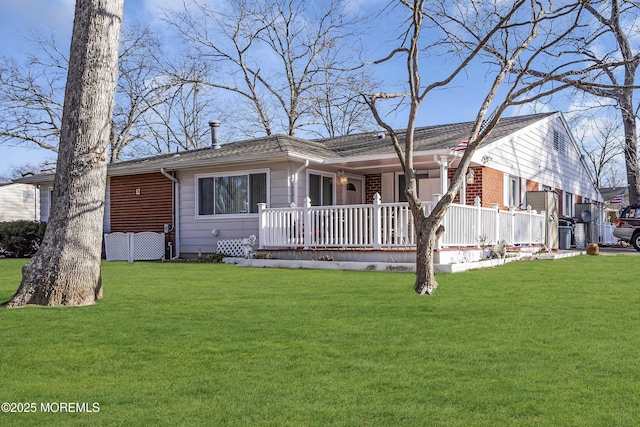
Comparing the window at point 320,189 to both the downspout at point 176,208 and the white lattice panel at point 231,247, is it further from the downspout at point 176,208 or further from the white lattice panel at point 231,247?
the downspout at point 176,208

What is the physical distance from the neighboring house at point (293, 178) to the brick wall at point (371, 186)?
1.2 inches

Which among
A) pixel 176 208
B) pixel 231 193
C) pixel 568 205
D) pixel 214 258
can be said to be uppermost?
pixel 231 193

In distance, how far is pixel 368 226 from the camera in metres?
12.9

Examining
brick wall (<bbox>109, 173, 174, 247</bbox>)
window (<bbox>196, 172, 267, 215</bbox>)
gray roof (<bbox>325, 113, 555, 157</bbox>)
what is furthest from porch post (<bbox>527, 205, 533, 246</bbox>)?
brick wall (<bbox>109, 173, 174, 247</bbox>)

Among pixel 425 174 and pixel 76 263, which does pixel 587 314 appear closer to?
pixel 76 263

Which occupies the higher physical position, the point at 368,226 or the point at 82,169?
the point at 82,169

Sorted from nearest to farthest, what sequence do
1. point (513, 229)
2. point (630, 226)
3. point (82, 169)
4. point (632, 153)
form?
point (82, 169) < point (513, 229) < point (630, 226) < point (632, 153)

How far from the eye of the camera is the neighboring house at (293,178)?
15.3 meters

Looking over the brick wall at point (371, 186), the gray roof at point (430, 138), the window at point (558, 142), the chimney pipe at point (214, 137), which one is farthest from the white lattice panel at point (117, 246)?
the window at point (558, 142)

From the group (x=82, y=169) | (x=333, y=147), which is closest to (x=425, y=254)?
(x=82, y=169)

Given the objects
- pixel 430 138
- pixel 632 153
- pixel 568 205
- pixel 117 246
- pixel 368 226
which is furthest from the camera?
pixel 632 153

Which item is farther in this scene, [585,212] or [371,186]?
[585,212]

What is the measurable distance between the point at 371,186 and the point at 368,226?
4856 mm

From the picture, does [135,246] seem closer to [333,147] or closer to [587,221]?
[333,147]
